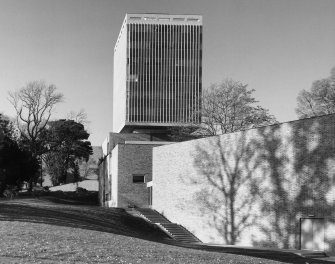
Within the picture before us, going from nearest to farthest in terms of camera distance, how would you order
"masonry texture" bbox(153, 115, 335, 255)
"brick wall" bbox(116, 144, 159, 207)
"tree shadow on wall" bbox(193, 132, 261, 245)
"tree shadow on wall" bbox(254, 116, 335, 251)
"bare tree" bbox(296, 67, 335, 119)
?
"tree shadow on wall" bbox(254, 116, 335, 251) < "masonry texture" bbox(153, 115, 335, 255) < "tree shadow on wall" bbox(193, 132, 261, 245) < "brick wall" bbox(116, 144, 159, 207) < "bare tree" bbox(296, 67, 335, 119)

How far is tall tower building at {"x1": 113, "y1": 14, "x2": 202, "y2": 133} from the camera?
4875 inches

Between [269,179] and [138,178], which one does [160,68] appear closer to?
[138,178]

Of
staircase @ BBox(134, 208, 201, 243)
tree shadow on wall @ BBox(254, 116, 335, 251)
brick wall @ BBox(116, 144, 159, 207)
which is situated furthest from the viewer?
brick wall @ BBox(116, 144, 159, 207)

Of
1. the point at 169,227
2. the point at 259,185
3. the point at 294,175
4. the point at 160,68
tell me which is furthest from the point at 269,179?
the point at 160,68

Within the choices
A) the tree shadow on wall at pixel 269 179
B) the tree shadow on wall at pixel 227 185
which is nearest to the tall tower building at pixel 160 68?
the tree shadow on wall at pixel 227 185

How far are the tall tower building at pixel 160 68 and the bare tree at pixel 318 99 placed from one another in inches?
2328

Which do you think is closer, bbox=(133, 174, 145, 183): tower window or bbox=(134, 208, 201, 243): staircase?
bbox=(134, 208, 201, 243): staircase

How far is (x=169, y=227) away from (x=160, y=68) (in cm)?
8430

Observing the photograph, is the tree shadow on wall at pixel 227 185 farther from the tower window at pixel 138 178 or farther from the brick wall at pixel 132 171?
the tower window at pixel 138 178

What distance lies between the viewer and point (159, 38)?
125m

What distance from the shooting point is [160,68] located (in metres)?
125

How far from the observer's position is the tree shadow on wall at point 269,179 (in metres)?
31.2

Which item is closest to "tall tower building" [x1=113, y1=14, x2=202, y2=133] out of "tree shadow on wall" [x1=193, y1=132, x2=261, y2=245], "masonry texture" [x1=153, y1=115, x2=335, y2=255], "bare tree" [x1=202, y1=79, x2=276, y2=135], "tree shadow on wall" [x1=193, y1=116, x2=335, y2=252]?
"bare tree" [x1=202, y1=79, x2=276, y2=135]

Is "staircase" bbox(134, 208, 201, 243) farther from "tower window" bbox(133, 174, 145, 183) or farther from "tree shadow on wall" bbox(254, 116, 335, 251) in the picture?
"tree shadow on wall" bbox(254, 116, 335, 251)
